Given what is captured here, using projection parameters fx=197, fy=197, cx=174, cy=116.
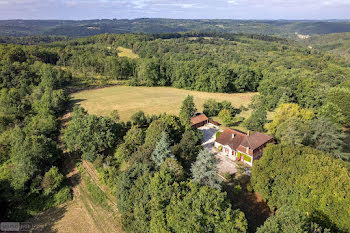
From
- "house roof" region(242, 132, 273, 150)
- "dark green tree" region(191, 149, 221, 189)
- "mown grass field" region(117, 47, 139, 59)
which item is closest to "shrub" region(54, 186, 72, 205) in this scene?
"dark green tree" region(191, 149, 221, 189)

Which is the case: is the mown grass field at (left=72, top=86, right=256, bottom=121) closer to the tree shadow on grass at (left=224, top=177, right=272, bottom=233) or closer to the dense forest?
the dense forest

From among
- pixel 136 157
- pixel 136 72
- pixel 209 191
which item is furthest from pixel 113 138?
pixel 136 72

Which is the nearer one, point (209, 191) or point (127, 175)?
point (209, 191)

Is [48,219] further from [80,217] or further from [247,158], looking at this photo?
[247,158]

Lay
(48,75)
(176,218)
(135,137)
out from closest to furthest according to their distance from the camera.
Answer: (176,218) < (135,137) < (48,75)

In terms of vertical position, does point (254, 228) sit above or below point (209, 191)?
below

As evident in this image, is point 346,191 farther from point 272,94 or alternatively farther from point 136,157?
point 272,94

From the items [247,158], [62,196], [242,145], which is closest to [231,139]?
[242,145]
